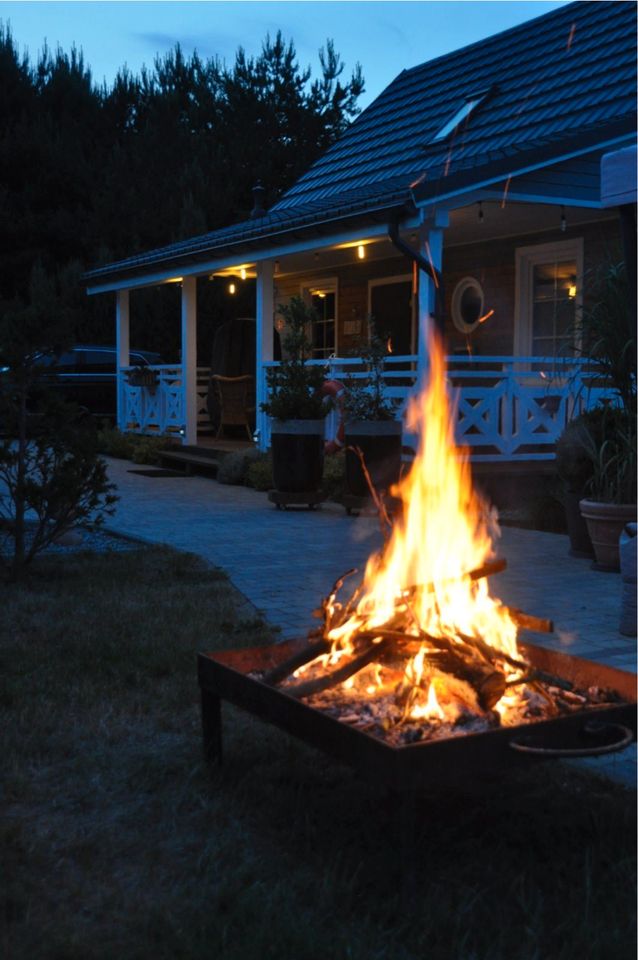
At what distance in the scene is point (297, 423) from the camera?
401 inches

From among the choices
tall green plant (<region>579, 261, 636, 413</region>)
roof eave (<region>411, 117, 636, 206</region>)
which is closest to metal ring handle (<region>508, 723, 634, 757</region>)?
tall green plant (<region>579, 261, 636, 413</region>)

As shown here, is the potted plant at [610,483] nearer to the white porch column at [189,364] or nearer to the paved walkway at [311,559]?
the paved walkway at [311,559]

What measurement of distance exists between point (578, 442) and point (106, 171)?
85.3ft

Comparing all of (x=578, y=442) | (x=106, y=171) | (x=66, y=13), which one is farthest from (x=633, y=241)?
(x=106, y=171)

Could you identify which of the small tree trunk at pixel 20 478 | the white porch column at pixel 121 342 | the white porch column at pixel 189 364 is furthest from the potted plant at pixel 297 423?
the white porch column at pixel 121 342

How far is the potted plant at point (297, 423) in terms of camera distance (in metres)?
10.2

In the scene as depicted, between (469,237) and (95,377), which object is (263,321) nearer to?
(469,237)

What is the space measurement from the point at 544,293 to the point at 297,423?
4517 mm

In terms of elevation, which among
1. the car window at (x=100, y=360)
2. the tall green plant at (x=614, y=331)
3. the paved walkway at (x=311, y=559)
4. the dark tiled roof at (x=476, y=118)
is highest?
the dark tiled roof at (x=476, y=118)

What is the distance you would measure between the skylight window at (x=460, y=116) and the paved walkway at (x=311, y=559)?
19.1ft

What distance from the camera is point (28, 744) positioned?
373cm

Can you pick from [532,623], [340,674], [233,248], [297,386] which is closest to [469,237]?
[233,248]

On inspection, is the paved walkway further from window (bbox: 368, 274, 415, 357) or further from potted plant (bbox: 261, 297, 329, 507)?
window (bbox: 368, 274, 415, 357)

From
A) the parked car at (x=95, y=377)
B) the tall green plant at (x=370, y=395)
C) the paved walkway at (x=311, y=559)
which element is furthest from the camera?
the parked car at (x=95, y=377)
